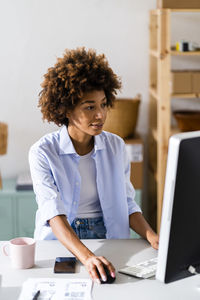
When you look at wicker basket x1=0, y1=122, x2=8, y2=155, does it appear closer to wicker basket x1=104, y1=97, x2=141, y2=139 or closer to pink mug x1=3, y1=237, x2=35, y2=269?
wicker basket x1=104, y1=97, x2=141, y2=139

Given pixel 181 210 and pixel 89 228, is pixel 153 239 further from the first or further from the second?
pixel 181 210

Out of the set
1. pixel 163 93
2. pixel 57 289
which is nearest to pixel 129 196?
pixel 57 289

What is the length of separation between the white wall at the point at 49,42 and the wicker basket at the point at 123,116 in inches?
11.2

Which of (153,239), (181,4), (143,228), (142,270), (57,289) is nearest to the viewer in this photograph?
(57,289)

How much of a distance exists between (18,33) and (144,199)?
59.2 inches

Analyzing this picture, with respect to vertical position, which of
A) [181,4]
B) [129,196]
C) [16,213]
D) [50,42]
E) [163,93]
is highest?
[181,4]

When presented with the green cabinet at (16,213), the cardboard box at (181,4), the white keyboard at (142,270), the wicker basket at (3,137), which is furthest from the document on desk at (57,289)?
the cardboard box at (181,4)

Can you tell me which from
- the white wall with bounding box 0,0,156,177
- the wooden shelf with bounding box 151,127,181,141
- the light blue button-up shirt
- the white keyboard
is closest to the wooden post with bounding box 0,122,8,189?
the white wall with bounding box 0,0,156,177

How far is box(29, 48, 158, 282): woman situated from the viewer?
2.00 metres

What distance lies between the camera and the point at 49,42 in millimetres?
3568

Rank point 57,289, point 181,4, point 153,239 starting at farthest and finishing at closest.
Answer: point 181,4
point 153,239
point 57,289

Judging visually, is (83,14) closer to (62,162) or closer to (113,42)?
(113,42)

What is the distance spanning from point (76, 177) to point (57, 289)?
64cm

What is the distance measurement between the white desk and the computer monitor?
0.53ft
